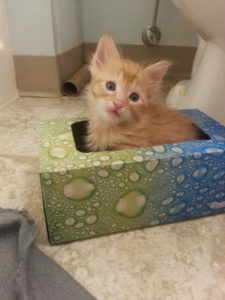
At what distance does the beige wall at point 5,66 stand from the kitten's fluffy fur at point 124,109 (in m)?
0.74

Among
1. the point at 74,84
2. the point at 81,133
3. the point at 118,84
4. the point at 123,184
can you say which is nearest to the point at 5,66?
the point at 74,84

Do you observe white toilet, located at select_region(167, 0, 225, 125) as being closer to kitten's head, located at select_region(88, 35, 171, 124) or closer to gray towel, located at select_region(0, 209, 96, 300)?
kitten's head, located at select_region(88, 35, 171, 124)

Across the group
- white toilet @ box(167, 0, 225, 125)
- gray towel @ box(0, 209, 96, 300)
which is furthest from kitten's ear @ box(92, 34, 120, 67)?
gray towel @ box(0, 209, 96, 300)

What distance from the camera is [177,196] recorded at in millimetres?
664

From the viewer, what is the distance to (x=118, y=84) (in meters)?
0.65

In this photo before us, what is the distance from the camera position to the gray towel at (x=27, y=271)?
51 cm

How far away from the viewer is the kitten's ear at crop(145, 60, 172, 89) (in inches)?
26.7

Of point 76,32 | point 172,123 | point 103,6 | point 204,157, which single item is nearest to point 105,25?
point 103,6

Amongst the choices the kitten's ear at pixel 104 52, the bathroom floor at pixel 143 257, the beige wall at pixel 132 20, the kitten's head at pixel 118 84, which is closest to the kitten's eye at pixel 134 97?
the kitten's head at pixel 118 84

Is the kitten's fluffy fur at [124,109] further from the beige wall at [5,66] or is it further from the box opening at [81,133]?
the beige wall at [5,66]

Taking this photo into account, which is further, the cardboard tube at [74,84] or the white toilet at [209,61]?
the cardboard tube at [74,84]

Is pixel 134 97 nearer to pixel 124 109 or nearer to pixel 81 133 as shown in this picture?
pixel 124 109

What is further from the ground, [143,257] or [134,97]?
[134,97]

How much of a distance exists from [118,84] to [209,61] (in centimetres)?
49
